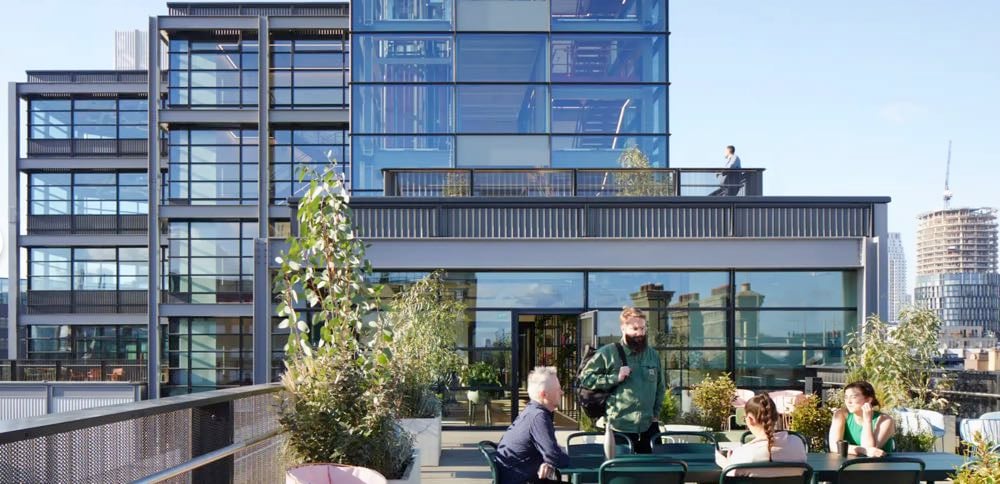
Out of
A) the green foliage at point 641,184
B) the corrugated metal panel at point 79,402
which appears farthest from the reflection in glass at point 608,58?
the corrugated metal panel at point 79,402

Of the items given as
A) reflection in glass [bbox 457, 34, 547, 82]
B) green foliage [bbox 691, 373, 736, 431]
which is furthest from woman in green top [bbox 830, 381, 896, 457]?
reflection in glass [bbox 457, 34, 547, 82]

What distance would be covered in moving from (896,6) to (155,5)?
83.0 feet

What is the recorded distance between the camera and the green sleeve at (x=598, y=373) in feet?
23.2

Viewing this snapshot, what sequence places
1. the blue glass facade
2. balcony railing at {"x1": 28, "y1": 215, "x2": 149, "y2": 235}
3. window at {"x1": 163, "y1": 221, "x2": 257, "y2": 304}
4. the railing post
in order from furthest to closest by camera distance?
1. balcony railing at {"x1": 28, "y1": 215, "x2": 149, "y2": 235}
2. window at {"x1": 163, "y1": 221, "x2": 257, "y2": 304}
3. the blue glass facade
4. the railing post

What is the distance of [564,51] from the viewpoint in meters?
21.1

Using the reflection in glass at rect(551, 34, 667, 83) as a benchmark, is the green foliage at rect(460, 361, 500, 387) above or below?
below

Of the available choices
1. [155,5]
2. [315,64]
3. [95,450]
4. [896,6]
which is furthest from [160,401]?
[155,5]

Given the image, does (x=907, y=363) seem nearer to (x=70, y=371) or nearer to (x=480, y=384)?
(x=480, y=384)

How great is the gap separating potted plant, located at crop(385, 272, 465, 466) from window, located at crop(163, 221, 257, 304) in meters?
16.5

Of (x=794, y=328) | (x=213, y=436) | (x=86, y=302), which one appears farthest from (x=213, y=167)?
(x=213, y=436)

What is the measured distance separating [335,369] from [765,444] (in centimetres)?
310

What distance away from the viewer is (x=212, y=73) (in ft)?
103

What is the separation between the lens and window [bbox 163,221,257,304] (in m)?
30.3

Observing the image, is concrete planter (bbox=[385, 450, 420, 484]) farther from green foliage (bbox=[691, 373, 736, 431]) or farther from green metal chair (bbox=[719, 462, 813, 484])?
green foliage (bbox=[691, 373, 736, 431])
